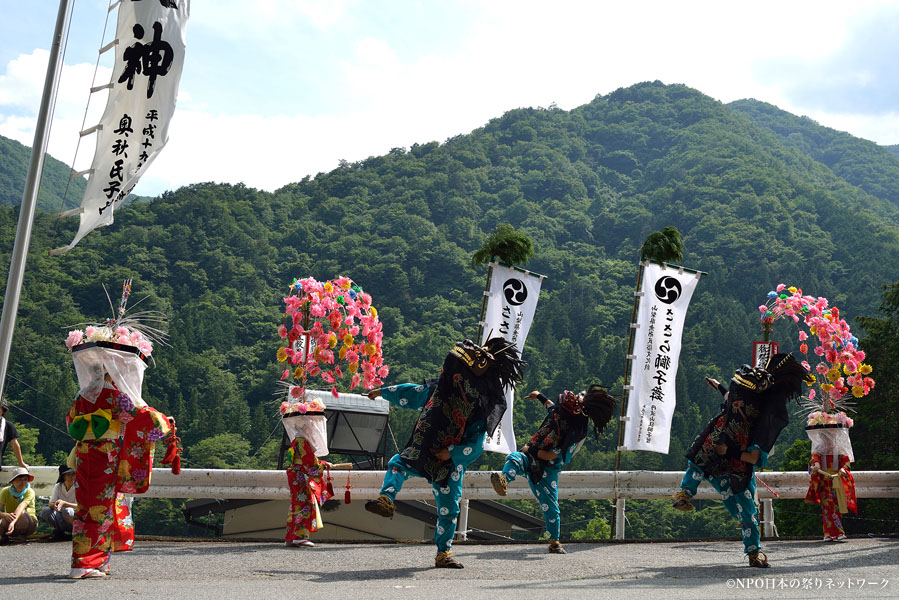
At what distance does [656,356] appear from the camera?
12688mm

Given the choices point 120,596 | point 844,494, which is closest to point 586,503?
point 844,494

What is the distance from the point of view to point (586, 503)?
39.9m

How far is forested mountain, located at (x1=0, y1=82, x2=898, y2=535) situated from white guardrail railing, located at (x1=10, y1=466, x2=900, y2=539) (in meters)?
18.0

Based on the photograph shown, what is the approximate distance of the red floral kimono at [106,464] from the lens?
6832 millimetres

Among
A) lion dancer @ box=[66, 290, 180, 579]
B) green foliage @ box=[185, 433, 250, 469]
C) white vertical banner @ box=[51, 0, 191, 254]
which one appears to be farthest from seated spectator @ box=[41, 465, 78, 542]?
green foliage @ box=[185, 433, 250, 469]

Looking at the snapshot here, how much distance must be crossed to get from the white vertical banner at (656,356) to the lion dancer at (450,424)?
4.73m

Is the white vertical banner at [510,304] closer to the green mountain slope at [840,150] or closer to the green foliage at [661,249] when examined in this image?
the green foliage at [661,249]

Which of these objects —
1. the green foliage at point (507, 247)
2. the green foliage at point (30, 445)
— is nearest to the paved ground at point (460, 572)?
the green foliage at point (507, 247)

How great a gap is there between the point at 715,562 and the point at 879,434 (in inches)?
825

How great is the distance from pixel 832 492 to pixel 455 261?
6119cm

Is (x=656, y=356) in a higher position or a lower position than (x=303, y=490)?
higher

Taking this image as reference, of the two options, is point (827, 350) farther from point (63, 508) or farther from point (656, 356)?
point (63, 508)

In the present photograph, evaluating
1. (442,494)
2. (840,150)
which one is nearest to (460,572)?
(442,494)

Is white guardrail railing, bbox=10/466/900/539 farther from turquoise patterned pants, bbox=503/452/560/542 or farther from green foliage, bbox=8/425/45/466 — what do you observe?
green foliage, bbox=8/425/45/466
